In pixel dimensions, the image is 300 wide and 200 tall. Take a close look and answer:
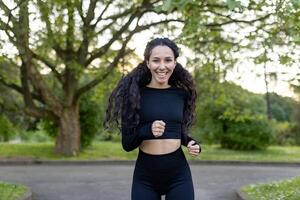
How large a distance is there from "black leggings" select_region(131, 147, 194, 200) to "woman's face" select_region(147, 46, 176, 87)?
1.66ft

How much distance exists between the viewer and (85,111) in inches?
858

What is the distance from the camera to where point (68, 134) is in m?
19.5

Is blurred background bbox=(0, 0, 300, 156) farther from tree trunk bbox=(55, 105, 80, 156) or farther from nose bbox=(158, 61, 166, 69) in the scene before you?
nose bbox=(158, 61, 166, 69)

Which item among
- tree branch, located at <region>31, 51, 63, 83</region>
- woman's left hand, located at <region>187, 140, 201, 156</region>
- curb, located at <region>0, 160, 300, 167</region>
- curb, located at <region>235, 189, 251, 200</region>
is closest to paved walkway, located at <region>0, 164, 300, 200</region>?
curb, located at <region>235, 189, 251, 200</region>

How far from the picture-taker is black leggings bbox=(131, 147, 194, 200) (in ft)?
11.6

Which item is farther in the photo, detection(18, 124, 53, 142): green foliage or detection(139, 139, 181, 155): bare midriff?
detection(18, 124, 53, 142): green foliage

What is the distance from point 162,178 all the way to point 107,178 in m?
9.96

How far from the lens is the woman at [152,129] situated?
352 centimetres

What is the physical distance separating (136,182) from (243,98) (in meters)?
18.2

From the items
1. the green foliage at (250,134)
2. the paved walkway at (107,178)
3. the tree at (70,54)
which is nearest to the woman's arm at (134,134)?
the paved walkway at (107,178)

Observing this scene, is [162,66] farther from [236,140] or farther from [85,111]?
[236,140]

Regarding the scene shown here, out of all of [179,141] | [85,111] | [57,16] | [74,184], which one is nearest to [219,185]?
[74,184]

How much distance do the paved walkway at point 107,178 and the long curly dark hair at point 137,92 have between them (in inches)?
247

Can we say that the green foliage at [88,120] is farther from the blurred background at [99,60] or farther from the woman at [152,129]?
the woman at [152,129]
